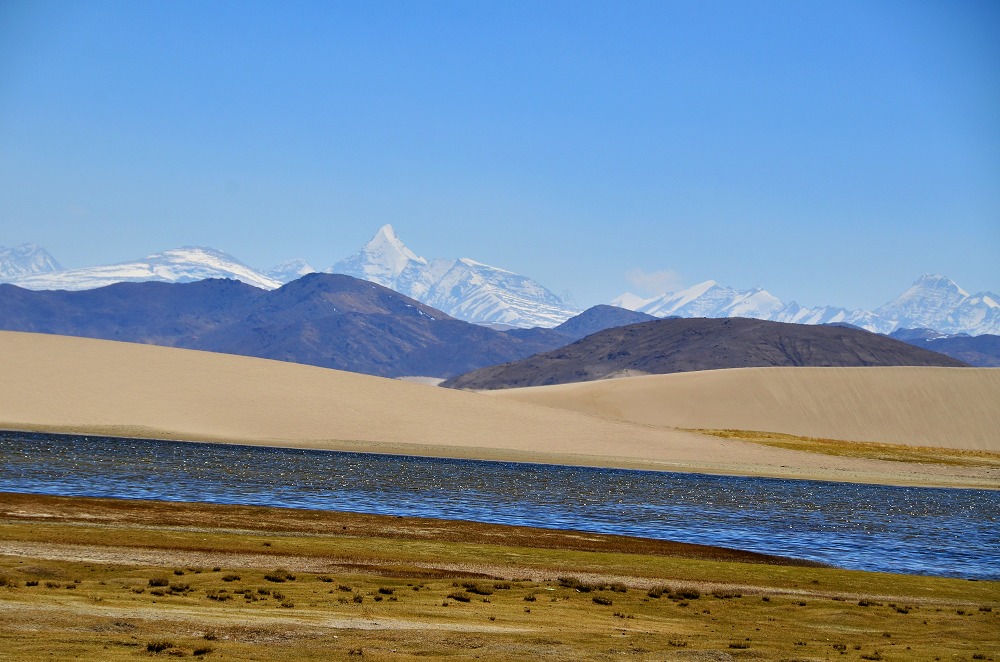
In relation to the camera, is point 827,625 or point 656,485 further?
point 656,485

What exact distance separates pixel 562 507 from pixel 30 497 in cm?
2099

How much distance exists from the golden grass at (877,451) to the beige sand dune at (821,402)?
17.8m

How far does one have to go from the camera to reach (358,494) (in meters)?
46.7

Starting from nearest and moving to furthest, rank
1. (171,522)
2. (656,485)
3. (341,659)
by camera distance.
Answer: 1. (341,659)
2. (171,522)
3. (656,485)

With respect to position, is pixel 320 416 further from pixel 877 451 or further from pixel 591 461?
pixel 877 451

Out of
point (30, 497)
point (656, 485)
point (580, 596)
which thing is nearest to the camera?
point (580, 596)

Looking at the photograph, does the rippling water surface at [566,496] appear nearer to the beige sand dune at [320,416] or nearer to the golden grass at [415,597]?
the golden grass at [415,597]

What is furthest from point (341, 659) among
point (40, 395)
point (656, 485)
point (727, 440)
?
point (727, 440)

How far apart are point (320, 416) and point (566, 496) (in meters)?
45.6

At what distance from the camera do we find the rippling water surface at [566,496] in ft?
129

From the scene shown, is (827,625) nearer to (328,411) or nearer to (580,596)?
(580,596)

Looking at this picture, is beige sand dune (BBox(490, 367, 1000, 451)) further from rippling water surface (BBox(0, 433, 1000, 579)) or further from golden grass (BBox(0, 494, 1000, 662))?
golden grass (BBox(0, 494, 1000, 662))

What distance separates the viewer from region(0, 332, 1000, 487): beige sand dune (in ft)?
273

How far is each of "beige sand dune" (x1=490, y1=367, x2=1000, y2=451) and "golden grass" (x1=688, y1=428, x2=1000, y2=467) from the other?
1784 cm
